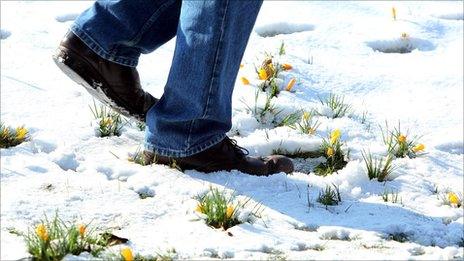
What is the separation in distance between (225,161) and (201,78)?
43 centimetres

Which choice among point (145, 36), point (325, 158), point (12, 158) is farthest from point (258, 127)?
point (12, 158)

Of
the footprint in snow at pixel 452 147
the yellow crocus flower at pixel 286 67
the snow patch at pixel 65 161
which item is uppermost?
the yellow crocus flower at pixel 286 67

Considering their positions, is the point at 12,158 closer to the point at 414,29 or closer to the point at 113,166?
the point at 113,166

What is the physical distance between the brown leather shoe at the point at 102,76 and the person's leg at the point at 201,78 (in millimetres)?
210

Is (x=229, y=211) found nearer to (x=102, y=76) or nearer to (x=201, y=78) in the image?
(x=201, y=78)

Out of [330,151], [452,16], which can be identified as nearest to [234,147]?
[330,151]

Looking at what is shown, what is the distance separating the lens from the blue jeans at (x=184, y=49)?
3193 millimetres

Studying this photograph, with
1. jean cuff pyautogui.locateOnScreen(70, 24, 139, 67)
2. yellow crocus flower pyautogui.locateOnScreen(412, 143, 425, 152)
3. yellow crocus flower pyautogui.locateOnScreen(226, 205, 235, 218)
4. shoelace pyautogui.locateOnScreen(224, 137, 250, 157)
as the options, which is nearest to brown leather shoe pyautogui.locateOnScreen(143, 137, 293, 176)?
shoelace pyautogui.locateOnScreen(224, 137, 250, 157)

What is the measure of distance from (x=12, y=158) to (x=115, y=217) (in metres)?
0.69

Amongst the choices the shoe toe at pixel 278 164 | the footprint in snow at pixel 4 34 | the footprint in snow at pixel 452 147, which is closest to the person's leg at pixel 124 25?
the shoe toe at pixel 278 164

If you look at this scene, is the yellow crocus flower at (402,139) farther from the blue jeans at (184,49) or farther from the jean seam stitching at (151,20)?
the jean seam stitching at (151,20)

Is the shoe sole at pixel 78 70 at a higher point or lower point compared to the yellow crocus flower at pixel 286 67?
lower

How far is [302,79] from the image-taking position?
4730 mm

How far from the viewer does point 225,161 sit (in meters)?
3.54
